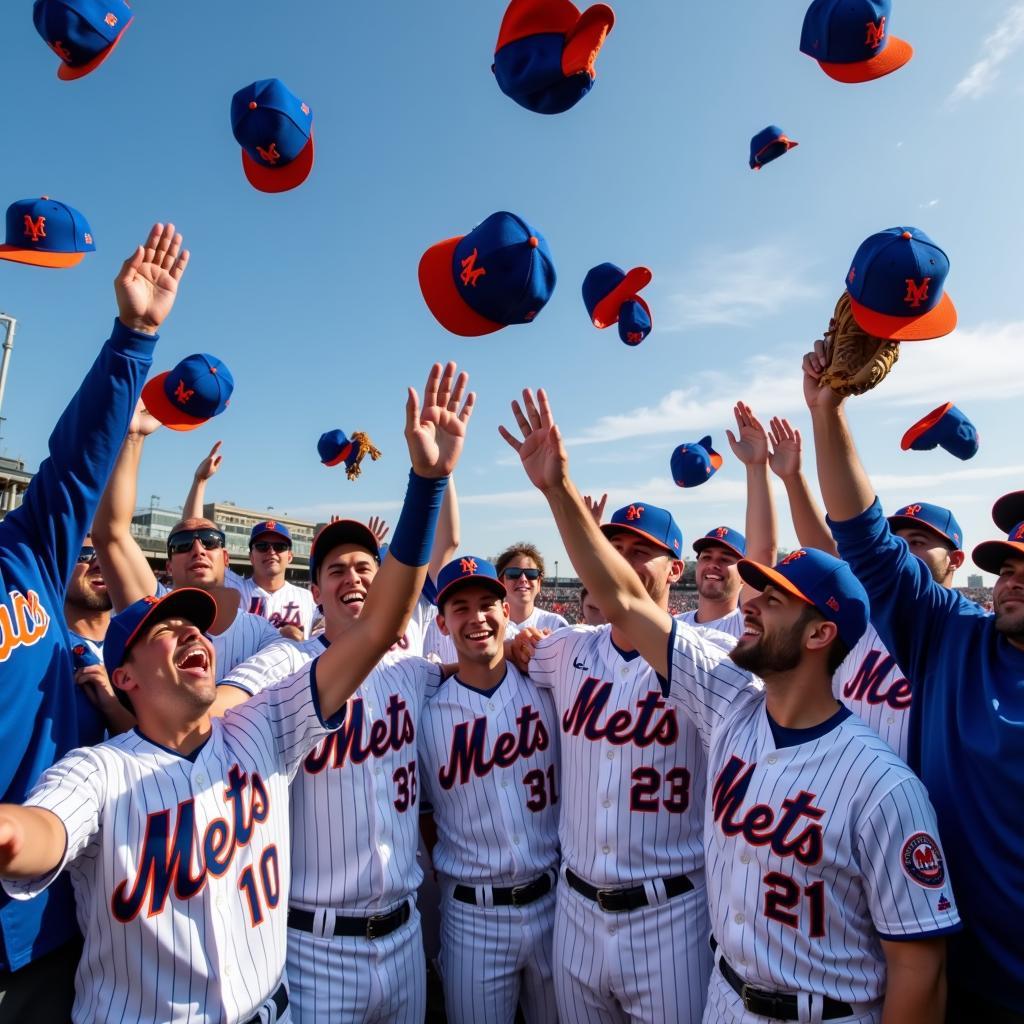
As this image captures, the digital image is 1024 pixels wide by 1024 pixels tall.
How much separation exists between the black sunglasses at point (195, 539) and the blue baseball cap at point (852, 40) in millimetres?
4807

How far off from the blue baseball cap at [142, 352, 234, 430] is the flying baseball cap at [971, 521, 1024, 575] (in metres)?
4.76

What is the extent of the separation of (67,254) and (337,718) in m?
3.79

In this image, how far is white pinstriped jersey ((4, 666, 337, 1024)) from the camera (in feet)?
6.45

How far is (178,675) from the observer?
7.35ft

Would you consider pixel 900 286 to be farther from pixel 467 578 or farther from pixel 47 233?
A: pixel 47 233

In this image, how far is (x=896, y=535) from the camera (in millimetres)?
3277

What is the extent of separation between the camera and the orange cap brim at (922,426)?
19.9 ft

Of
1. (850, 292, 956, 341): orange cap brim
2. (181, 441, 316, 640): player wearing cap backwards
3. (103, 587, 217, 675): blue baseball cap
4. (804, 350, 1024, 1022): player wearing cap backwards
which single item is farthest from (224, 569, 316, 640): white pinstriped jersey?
(850, 292, 956, 341): orange cap brim

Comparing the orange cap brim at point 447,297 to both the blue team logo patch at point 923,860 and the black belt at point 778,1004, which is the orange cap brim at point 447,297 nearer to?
the blue team logo patch at point 923,860

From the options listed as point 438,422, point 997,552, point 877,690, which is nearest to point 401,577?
point 438,422

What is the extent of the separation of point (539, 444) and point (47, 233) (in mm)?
3736

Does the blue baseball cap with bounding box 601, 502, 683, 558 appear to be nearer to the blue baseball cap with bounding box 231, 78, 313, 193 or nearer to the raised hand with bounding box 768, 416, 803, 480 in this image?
the raised hand with bounding box 768, 416, 803, 480

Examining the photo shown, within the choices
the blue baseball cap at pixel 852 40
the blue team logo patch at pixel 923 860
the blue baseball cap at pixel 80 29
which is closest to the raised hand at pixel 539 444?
the blue team logo patch at pixel 923 860

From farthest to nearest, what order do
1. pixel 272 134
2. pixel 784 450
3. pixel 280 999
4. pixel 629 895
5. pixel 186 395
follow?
1. pixel 186 395
2. pixel 272 134
3. pixel 784 450
4. pixel 629 895
5. pixel 280 999
